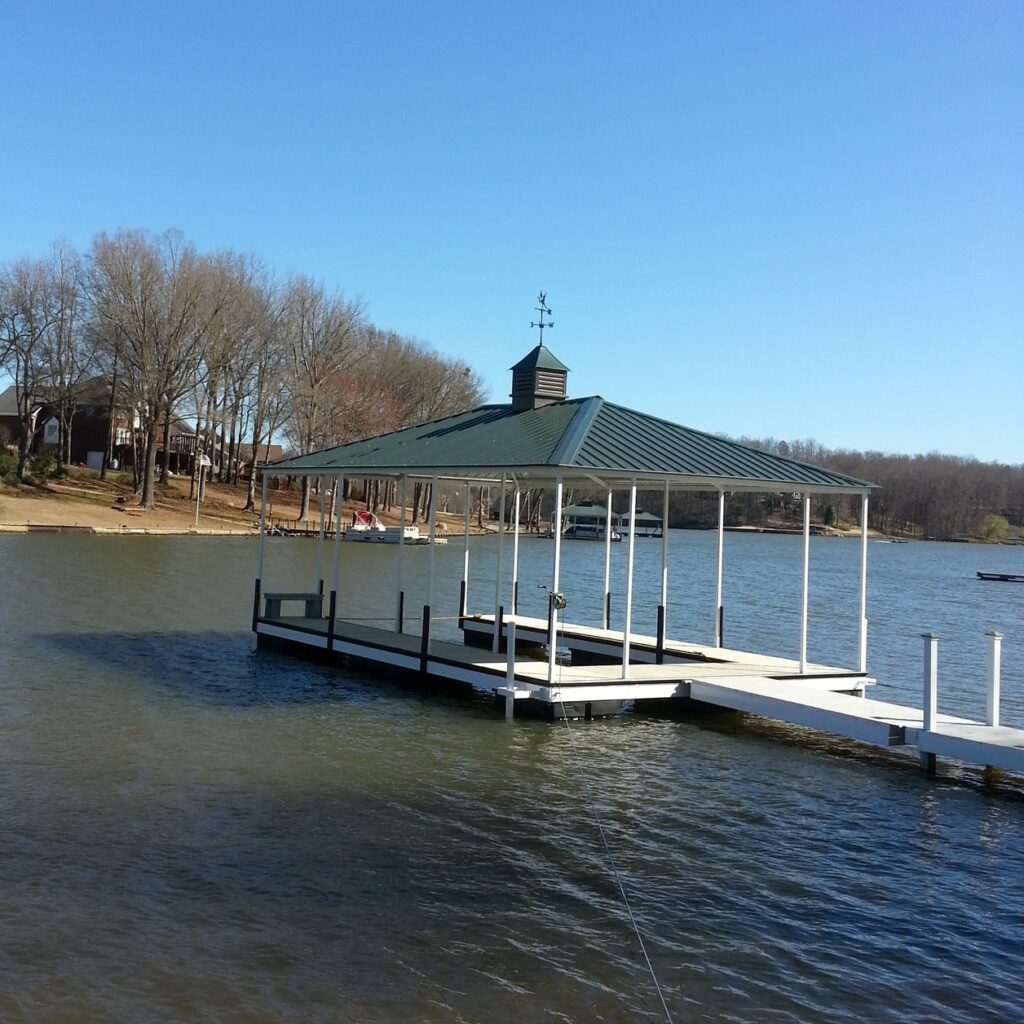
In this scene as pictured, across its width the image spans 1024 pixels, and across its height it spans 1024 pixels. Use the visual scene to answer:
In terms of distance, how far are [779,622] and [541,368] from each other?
16.4 metres

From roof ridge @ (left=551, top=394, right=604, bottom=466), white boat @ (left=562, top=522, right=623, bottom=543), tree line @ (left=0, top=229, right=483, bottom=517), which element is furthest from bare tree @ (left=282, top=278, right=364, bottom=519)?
roof ridge @ (left=551, top=394, right=604, bottom=466)

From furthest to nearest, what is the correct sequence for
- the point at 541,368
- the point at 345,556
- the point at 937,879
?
the point at 345,556, the point at 541,368, the point at 937,879

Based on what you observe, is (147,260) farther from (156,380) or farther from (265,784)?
(265,784)

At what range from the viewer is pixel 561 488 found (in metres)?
15.5

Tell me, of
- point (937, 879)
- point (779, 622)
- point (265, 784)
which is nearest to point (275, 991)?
point (265, 784)

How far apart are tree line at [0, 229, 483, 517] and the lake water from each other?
43686 millimetres

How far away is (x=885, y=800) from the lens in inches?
467

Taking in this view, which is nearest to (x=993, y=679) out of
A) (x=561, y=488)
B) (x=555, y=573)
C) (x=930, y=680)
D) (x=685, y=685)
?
(x=930, y=680)

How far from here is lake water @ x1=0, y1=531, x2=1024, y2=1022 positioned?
7.06 m

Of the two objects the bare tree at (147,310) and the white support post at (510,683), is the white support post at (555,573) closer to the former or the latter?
the white support post at (510,683)

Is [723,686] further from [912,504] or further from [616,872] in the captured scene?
[912,504]

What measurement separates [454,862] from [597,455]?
7168mm

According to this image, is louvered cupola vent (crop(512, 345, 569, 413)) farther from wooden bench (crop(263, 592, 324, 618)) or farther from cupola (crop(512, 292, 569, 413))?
wooden bench (crop(263, 592, 324, 618))

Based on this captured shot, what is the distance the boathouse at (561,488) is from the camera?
49.7 feet
